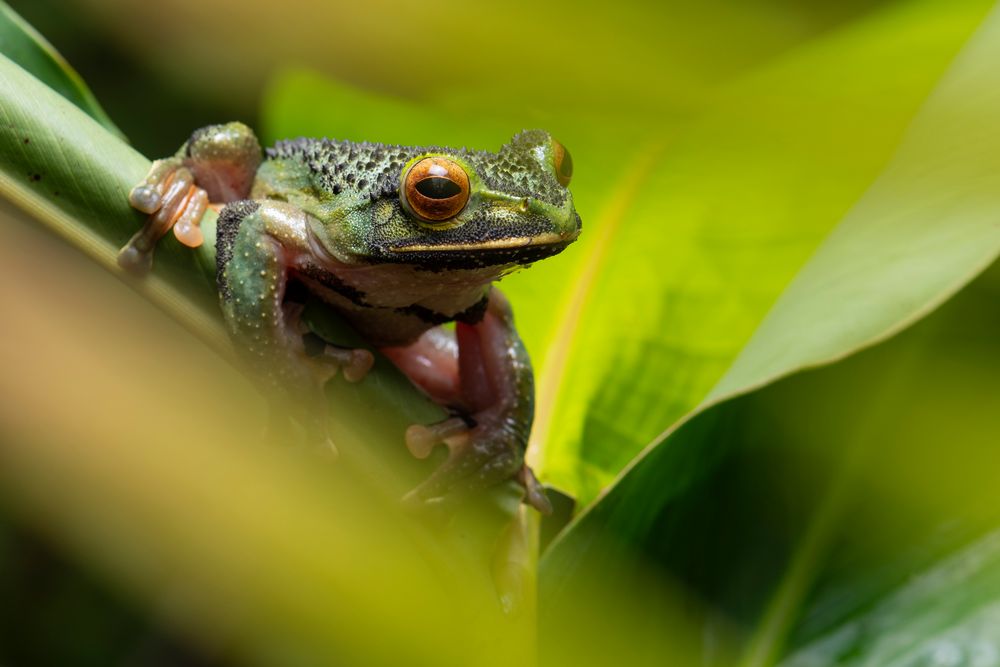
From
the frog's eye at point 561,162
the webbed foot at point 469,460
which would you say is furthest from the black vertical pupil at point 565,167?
the webbed foot at point 469,460

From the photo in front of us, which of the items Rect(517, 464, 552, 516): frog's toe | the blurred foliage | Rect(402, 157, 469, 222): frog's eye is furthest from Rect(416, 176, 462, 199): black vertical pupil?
Rect(517, 464, 552, 516): frog's toe

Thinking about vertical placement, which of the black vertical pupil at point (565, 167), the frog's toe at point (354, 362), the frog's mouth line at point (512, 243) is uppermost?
the black vertical pupil at point (565, 167)

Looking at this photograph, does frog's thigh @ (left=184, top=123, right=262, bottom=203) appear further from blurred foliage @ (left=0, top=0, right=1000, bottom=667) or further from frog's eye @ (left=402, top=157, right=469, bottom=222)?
frog's eye @ (left=402, top=157, right=469, bottom=222)

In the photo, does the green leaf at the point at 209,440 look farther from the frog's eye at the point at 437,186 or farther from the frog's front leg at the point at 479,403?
the frog's eye at the point at 437,186

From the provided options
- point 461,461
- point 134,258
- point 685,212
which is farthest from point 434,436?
point 685,212

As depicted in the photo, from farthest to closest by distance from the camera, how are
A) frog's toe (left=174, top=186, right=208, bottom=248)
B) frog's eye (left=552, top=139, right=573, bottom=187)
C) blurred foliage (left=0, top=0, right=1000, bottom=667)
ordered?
frog's eye (left=552, top=139, right=573, bottom=187) → frog's toe (left=174, top=186, right=208, bottom=248) → blurred foliage (left=0, top=0, right=1000, bottom=667)
